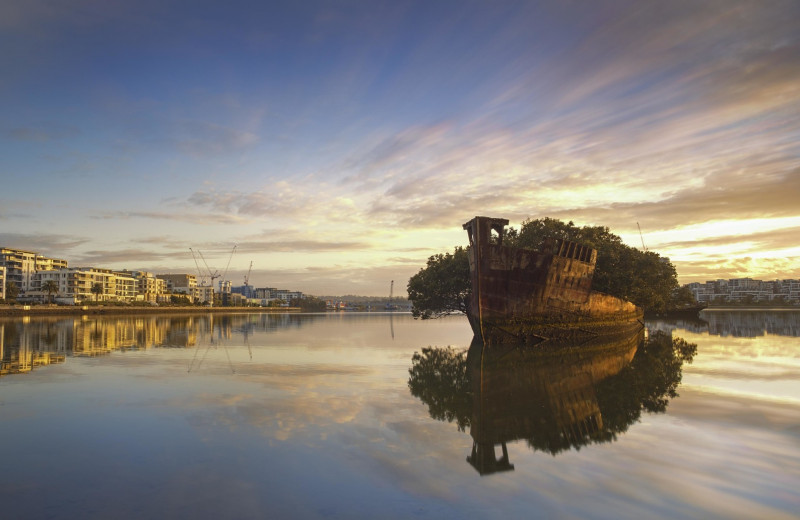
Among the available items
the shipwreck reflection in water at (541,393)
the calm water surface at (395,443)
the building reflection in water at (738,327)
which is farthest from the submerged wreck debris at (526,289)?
the building reflection in water at (738,327)

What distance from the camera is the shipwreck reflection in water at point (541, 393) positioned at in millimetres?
11312

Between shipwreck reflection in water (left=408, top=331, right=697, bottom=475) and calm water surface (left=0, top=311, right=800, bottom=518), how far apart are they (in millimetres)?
94

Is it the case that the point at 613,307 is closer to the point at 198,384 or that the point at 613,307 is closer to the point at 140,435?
the point at 198,384

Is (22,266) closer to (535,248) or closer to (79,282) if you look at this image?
(79,282)

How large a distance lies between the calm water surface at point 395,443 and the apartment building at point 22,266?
16184 centimetres

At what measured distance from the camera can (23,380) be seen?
17828mm

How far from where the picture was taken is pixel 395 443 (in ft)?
34.2

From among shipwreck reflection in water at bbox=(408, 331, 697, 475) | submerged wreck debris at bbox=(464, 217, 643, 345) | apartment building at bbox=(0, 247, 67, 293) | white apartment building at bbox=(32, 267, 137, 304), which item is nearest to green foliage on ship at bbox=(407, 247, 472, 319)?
submerged wreck debris at bbox=(464, 217, 643, 345)

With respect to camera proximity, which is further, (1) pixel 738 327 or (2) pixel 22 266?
(2) pixel 22 266

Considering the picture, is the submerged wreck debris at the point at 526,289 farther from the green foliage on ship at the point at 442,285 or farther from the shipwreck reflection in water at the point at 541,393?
the green foliage on ship at the point at 442,285

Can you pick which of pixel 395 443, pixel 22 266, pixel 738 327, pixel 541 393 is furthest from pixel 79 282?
pixel 395 443

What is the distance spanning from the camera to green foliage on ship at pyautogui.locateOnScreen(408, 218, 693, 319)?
1950 inches

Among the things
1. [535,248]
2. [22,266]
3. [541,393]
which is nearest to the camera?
[541,393]

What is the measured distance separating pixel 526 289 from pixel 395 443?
25.1 m
